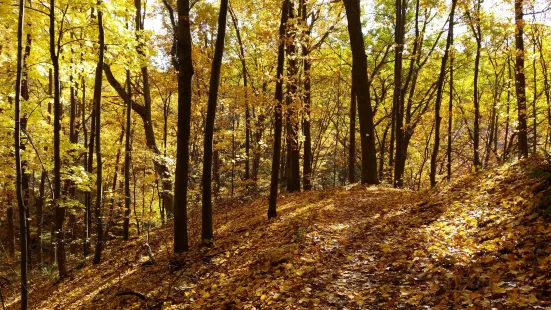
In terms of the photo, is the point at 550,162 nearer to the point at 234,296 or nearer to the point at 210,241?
the point at 234,296

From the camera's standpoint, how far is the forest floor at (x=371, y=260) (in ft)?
15.3

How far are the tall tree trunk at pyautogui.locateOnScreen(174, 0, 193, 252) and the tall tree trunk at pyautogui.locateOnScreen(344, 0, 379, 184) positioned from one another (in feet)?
22.9

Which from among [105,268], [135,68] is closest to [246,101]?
[135,68]

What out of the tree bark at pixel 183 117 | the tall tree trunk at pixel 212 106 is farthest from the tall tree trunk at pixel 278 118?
the tree bark at pixel 183 117

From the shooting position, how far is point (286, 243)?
7.96 metres

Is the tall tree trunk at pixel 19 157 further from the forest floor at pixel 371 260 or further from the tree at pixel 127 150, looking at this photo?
the tree at pixel 127 150

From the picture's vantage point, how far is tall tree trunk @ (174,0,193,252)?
8.32 meters

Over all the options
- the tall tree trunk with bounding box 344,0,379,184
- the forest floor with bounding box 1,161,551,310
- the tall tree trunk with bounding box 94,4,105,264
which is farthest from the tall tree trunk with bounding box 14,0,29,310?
the tall tree trunk with bounding box 344,0,379,184

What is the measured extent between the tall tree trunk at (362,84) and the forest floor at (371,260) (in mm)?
2472

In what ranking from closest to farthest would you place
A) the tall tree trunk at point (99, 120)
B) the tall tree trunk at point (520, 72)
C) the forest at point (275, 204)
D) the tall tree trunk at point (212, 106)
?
the forest at point (275, 204) → the tall tree trunk at point (212, 106) → the tall tree trunk at point (99, 120) → the tall tree trunk at point (520, 72)

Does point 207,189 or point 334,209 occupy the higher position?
point 207,189

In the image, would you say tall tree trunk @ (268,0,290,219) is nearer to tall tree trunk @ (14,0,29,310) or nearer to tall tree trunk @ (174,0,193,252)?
tall tree trunk @ (174,0,193,252)

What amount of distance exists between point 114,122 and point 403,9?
1721cm

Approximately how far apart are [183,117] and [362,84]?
7.44 meters
